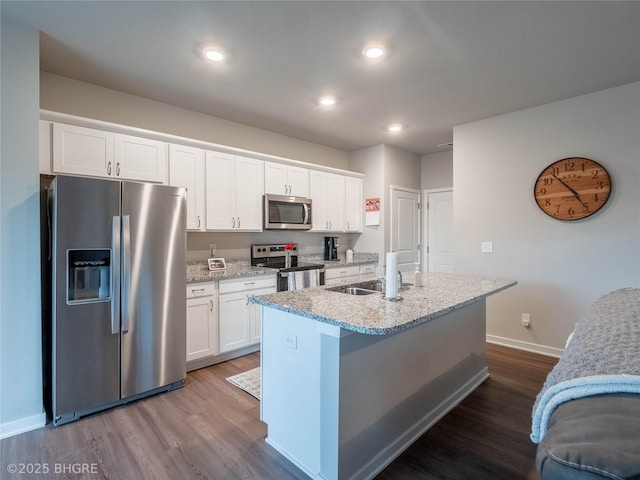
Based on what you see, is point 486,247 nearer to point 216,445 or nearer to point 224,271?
point 224,271

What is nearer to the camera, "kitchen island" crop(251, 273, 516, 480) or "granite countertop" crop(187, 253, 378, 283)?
"kitchen island" crop(251, 273, 516, 480)

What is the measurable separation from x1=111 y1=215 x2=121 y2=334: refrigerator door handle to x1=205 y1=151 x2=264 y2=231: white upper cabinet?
43.3 inches

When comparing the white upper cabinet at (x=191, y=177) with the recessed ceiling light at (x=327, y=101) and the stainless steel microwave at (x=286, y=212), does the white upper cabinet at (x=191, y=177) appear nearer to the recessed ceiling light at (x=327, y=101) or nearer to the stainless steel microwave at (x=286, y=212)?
the stainless steel microwave at (x=286, y=212)

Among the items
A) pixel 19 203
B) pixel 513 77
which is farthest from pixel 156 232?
pixel 513 77

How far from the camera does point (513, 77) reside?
2816 mm

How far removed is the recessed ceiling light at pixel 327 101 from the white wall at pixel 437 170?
2.77m

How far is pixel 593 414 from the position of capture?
2.19 ft

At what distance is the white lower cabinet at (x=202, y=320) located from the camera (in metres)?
3.02

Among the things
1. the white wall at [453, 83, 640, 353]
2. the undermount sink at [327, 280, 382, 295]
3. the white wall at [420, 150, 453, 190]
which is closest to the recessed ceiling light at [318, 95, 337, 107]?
the white wall at [453, 83, 640, 353]

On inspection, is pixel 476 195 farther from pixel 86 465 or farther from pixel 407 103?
pixel 86 465

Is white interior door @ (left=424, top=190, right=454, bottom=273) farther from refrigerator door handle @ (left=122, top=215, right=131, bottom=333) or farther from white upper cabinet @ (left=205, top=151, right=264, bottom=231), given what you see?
refrigerator door handle @ (left=122, top=215, right=131, bottom=333)

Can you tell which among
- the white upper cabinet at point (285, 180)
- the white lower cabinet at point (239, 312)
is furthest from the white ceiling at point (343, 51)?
the white lower cabinet at point (239, 312)

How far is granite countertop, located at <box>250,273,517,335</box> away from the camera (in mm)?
1457

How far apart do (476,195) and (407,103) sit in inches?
57.7
